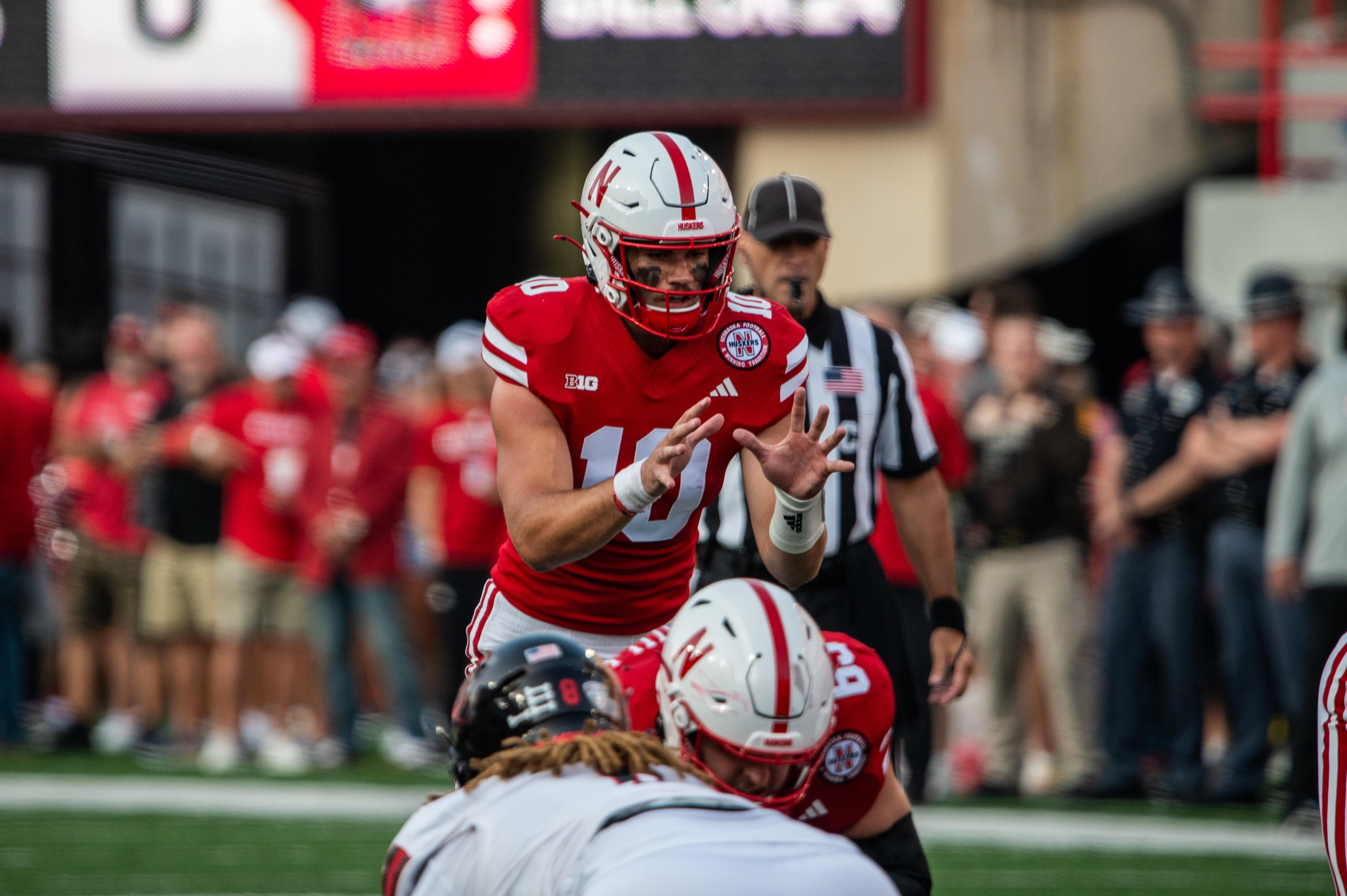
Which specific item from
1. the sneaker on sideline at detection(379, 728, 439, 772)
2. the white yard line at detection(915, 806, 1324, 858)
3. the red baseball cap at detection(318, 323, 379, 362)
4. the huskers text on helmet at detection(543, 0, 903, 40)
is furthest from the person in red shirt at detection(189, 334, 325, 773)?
the white yard line at detection(915, 806, 1324, 858)

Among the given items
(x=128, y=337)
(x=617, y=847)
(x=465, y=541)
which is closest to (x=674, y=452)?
(x=617, y=847)

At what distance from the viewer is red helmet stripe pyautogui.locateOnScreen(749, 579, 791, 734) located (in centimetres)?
306

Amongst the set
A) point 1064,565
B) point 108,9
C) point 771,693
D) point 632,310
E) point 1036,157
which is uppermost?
point 108,9

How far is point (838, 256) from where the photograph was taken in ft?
41.0

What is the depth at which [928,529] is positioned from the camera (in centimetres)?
487

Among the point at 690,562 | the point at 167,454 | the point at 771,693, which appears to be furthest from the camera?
the point at 167,454

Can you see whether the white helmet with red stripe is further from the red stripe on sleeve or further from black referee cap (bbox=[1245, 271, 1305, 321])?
black referee cap (bbox=[1245, 271, 1305, 321])

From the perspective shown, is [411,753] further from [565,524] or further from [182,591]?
[565,524]

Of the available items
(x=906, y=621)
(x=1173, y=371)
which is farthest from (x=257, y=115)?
(x=906, y=621)

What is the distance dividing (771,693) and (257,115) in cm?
1045

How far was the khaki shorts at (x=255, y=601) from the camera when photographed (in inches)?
375

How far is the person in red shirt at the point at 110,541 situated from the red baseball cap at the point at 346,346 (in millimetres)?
996

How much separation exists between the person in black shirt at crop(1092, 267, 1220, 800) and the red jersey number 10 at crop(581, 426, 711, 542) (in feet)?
15.4

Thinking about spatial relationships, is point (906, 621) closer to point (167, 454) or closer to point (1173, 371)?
point (1173, 371)
